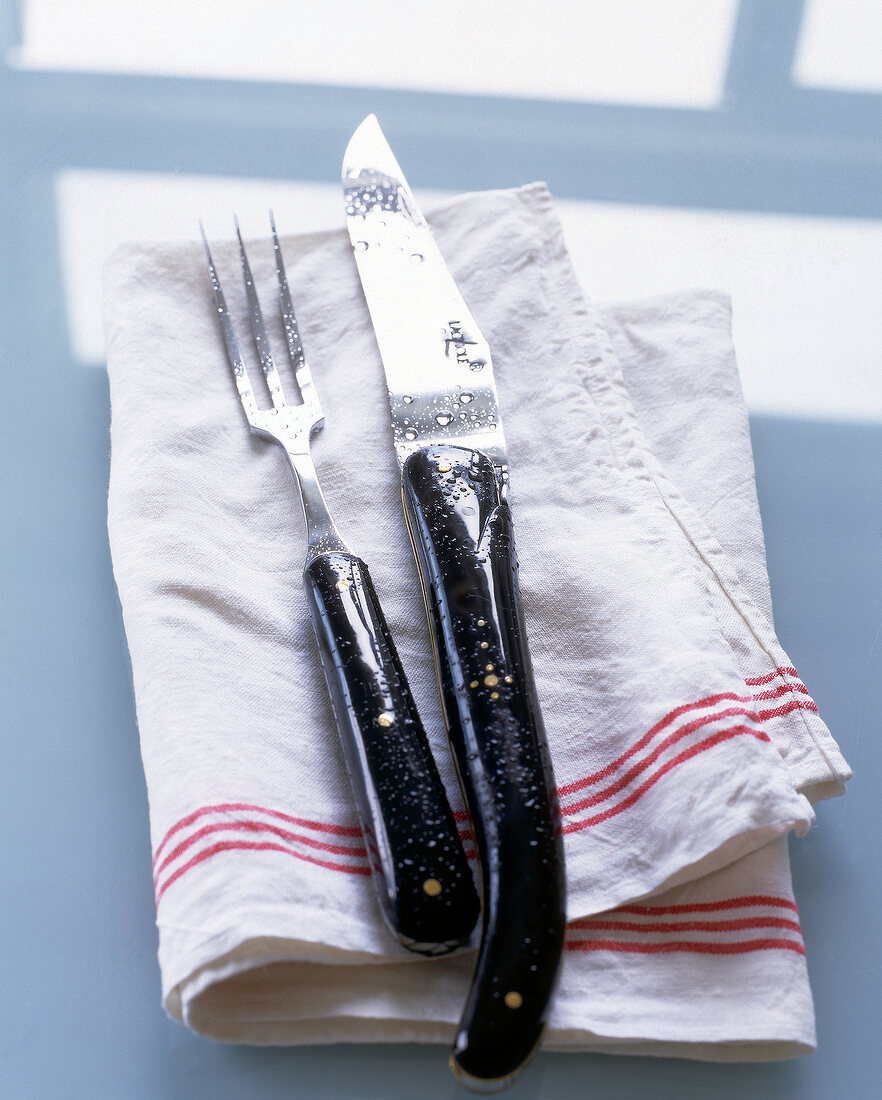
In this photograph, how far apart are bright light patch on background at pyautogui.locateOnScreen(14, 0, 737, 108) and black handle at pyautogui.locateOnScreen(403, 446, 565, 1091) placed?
593 mm

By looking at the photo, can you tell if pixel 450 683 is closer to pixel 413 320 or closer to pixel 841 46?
pixel 413 320

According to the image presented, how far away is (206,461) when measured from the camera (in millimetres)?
670

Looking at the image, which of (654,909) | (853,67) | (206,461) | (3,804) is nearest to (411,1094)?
(654,909)

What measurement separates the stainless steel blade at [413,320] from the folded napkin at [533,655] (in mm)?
25

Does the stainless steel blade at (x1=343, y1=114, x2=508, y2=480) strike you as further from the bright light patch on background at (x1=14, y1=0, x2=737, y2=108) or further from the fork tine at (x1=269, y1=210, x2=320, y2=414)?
the bright light patch on background at (x1=14, y1=0, x2=737, y2=108)

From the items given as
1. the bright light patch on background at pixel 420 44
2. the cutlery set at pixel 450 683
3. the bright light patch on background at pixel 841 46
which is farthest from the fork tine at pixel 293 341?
the bright light patch on background at pixel 841 46

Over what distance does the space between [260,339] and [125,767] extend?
11.4 inches

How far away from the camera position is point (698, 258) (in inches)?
36.1

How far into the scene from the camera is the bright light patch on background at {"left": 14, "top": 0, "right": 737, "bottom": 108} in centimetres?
106

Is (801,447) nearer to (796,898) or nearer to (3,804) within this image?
(796,898)

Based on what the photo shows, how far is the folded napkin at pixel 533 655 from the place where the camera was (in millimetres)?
486

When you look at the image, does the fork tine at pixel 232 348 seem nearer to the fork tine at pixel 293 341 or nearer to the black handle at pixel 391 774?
the fork tine at pixel 293 341

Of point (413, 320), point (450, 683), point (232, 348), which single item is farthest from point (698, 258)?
point (450, 683)

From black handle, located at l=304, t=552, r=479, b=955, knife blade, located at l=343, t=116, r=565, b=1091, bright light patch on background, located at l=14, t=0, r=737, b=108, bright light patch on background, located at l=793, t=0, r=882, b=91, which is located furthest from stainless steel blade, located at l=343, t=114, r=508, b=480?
bright light patch on background, located at l=793, t=0, r=882, b=91
